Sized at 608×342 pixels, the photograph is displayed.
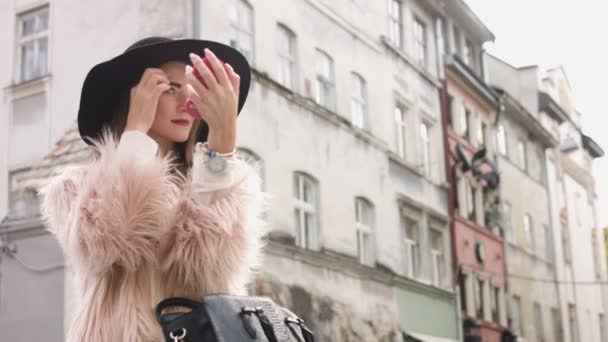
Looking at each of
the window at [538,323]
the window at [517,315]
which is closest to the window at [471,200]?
the window at [517,315]

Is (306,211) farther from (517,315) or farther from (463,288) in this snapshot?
(517,315)

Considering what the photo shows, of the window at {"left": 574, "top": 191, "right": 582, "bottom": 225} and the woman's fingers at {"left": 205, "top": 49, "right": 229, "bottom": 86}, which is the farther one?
the window at {"left": 574, "top": 191, "right": 582, "bottom": 225}

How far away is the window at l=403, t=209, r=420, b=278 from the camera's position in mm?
12289

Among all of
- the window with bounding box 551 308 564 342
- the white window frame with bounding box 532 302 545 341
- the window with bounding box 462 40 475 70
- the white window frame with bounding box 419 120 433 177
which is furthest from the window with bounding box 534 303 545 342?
the white window frame with bounding box 419 120 433 177

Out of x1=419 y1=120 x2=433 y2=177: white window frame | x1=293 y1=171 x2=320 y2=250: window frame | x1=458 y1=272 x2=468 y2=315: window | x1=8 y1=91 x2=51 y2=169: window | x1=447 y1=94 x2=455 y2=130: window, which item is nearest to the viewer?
x1=8 y1=91 x2=51 y2=169: window

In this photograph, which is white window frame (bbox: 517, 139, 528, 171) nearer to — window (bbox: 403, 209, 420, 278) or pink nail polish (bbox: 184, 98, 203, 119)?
window (bbox: 403, 209, 420, 278)

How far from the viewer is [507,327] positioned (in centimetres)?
1783

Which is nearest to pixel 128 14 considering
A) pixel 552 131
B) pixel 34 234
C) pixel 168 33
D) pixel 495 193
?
pixel 168 33

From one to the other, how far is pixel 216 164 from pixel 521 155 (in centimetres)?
1857

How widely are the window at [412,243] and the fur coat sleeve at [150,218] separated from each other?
10.4m

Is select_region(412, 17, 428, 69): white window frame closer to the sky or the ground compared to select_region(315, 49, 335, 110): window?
closer to the sky

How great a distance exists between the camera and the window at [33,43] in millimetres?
7703

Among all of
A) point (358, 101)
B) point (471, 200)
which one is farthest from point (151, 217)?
point (471, 200)

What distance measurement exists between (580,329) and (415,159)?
9.95 meters
